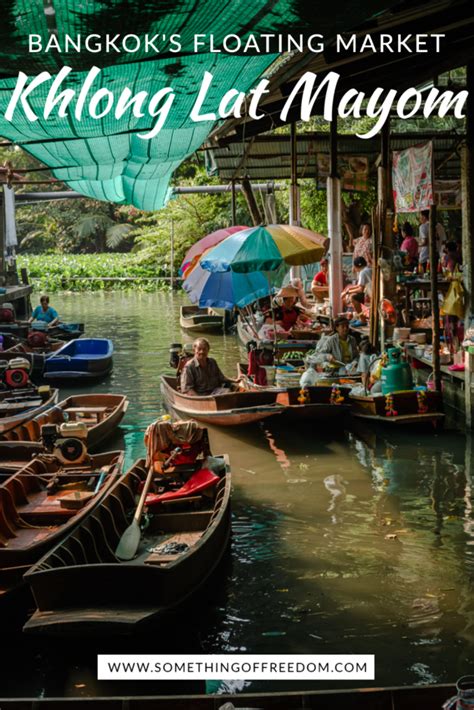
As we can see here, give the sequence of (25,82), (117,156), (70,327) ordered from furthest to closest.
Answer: (70,327)
(117,156)
(25,82)

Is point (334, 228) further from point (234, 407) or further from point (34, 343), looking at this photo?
point (34, 343)

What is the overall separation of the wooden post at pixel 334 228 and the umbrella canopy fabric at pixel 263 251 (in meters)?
2.53

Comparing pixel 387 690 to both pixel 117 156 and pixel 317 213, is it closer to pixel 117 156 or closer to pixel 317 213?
pixel 117 156

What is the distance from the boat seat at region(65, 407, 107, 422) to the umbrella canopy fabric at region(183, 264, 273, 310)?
2.99 meters

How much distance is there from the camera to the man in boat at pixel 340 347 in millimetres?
13523

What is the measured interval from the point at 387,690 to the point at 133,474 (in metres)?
4.66

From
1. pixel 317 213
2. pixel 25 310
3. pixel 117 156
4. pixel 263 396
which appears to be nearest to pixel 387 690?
pixel 117 156

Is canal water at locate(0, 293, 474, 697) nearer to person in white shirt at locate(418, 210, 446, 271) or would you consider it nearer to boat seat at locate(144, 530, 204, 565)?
boat seat at locate(144, 530, 204, 565)

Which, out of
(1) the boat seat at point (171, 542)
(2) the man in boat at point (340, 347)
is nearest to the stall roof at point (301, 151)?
(2) the man in boat at point (340, 347)

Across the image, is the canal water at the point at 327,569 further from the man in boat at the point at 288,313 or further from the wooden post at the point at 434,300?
the man in boat at the point at 288,313

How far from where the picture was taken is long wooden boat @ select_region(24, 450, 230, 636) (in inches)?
237

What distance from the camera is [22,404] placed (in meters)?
12.7

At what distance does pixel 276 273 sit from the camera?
17.3 meters

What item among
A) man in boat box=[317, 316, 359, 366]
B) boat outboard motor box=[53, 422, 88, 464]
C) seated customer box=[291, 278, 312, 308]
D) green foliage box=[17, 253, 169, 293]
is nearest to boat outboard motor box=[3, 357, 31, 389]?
man in boat box=[317, 316, 359, 366]
